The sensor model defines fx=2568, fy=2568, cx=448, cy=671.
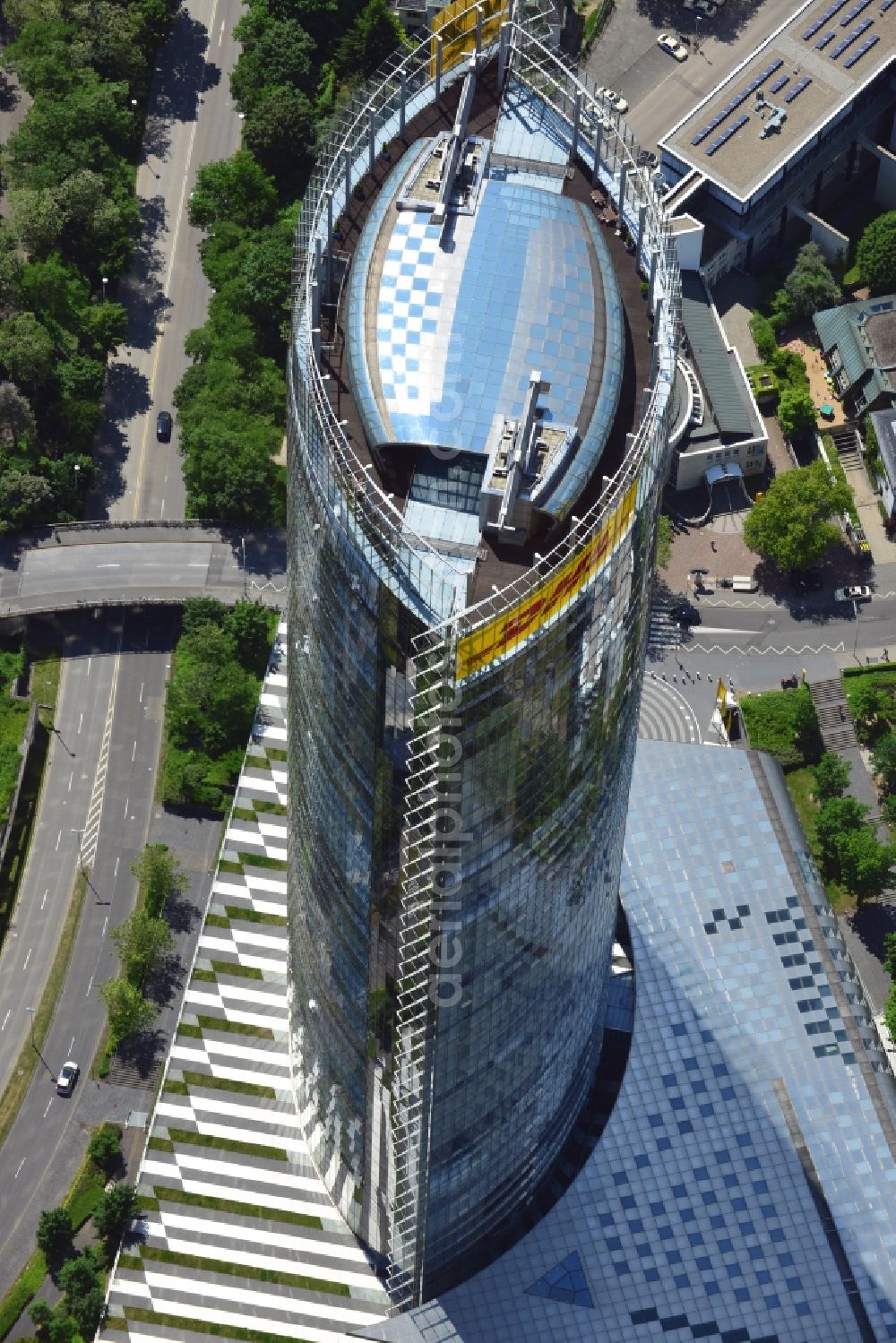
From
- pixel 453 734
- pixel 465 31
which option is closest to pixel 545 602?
pixel 453 734

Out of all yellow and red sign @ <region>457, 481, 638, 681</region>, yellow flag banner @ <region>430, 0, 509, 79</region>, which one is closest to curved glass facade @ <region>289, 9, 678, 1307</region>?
yellow and red sign @ <region>457, 481, 638, 681</region>

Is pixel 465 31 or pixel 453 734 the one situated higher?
pixel 465 31

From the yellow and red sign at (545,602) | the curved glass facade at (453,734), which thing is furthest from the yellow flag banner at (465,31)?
the yellow and red sign at (545,602)

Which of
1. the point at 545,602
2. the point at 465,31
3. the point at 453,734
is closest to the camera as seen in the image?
the point at 545,602

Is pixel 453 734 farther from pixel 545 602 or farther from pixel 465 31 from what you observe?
pixel 465 31

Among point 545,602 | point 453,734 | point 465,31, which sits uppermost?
point 465,31

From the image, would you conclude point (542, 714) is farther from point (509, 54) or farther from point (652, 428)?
point (509, 54)

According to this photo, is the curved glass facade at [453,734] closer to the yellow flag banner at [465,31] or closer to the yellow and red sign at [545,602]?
the yellow and red sign at [545,602]

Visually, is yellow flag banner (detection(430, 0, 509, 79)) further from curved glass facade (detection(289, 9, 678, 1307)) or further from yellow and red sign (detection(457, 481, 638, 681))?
yellow and red sign (detection(457, 481, 638, 681))
